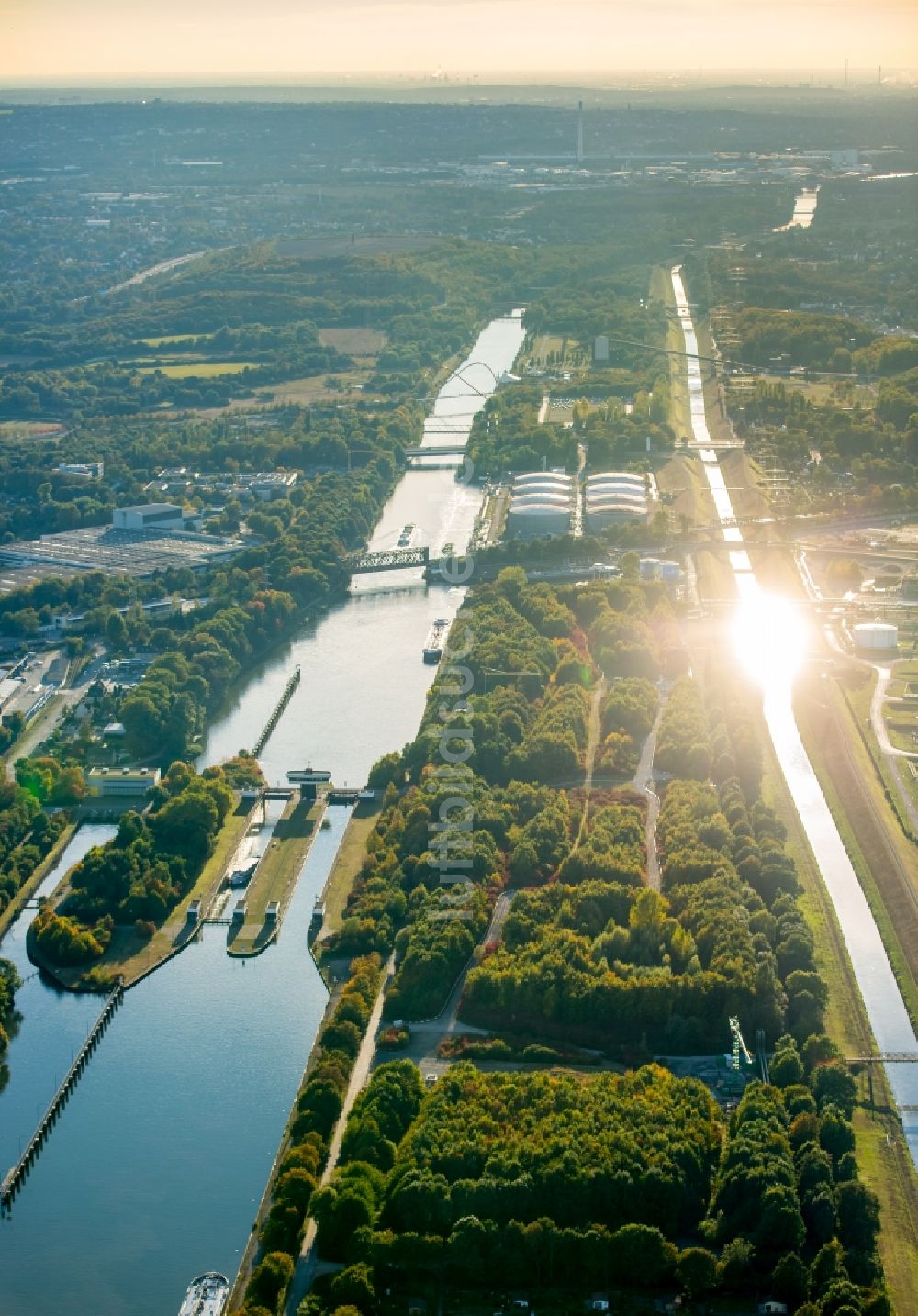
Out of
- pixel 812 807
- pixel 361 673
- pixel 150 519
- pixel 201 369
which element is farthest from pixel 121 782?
pixel 201 369

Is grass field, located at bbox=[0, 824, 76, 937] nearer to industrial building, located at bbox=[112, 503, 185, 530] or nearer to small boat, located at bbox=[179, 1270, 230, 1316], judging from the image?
small boat, located at bbox=[179, 1270, 230, 1316]

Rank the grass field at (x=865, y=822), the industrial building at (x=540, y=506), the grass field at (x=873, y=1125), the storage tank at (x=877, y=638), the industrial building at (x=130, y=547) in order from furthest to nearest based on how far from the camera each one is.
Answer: the industrial building at (x=540, y=506) → the industrial building at (x=130, y=547) → the storage tank at (x=877, y=638) → the grass field at (x=865, y=822) → the grass field at (x=873, y=1125)

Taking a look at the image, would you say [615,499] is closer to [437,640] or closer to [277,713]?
[437,640]

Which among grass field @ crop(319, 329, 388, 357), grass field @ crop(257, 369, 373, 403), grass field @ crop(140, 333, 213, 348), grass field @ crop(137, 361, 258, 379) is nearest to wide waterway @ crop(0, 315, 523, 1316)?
grass field @ crop(257, 369, 373, 403)

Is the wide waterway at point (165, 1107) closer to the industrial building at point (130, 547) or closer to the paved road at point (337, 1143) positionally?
the paved road at point (337, 1143)

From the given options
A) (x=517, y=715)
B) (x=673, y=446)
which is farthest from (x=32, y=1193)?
(x=673, y=446)

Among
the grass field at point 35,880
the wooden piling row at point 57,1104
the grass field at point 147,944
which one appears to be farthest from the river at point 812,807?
the grass field at point 35,880
